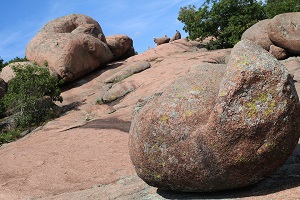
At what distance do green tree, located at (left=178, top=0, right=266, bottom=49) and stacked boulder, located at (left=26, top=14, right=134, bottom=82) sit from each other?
5889 millimetres

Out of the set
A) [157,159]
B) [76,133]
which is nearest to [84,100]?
[76,133]

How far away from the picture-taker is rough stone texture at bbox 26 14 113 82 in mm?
22641

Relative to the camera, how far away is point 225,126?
4836 mm

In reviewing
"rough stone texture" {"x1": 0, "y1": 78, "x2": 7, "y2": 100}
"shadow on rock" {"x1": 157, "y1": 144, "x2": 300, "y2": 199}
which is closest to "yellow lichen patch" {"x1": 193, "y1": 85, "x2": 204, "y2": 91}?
"shadow on rock" {"x1": 157, "y1": 144, "x2": 300, "y2": 199}

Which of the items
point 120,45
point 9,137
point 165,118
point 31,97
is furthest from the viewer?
point 120,45

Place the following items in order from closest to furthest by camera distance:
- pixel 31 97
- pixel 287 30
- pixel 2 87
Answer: pixel 31 97 < pixel 287 30 < pixel 2 87

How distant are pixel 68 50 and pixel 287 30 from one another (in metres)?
11.9

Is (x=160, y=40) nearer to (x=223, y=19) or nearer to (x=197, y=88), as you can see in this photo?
(x=223, y=19)

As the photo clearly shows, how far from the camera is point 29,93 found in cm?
1928

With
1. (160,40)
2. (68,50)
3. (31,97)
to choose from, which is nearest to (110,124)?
(31,97)

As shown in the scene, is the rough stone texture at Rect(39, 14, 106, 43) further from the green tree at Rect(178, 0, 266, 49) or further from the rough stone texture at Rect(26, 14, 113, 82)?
the green tree at Rect(178, 0, 266, 49)

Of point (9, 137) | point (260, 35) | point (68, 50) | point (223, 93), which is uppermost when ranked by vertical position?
point (68, 50)

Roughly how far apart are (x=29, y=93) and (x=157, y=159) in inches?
601

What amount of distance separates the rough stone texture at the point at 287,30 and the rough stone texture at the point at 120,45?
11658 millimetres
